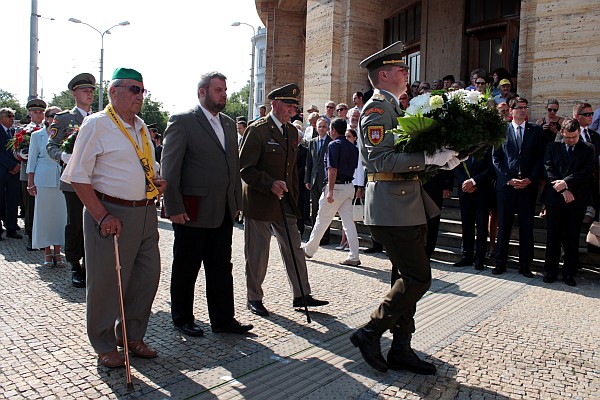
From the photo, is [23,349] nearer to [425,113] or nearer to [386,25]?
[425,113]

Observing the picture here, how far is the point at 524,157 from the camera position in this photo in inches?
307

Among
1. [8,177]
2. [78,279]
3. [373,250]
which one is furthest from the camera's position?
[8,177]

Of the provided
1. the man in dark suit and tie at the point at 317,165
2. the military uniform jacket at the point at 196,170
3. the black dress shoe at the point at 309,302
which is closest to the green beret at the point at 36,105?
the man in dark suit and tie at the point at 317,165

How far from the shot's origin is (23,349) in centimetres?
426

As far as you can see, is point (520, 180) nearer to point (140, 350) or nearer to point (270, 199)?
point (270, 199)

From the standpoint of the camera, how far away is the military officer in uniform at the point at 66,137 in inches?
254

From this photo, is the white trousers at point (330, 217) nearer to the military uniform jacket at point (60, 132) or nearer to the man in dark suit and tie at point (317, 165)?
the man in dark suit and tie at point (317, 165)

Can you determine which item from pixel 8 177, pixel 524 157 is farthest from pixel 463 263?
pixel 8 177

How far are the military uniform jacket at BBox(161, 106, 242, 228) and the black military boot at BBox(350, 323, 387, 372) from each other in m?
1.57

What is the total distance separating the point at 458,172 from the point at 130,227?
20.1ft

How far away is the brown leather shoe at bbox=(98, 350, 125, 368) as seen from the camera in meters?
3.90

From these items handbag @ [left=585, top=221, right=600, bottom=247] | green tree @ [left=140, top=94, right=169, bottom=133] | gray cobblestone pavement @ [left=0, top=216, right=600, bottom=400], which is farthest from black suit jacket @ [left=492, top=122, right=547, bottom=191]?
green tree @ [left=140, top=94, right=169, bottom=133]

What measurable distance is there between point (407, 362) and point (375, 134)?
167cm

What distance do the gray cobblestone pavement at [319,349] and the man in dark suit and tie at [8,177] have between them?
168 inches
